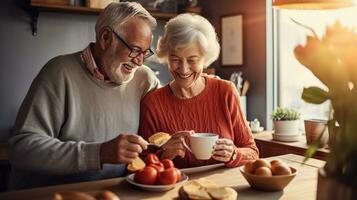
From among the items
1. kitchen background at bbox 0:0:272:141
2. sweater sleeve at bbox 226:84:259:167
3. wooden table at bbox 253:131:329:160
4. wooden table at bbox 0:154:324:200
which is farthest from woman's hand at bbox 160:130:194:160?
kitchen background at bbox 0:0:272:141

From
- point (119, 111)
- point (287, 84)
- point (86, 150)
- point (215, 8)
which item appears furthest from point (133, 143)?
point (215, 8)

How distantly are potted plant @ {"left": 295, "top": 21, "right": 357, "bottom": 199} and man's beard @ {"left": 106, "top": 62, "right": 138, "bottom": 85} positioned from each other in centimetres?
98

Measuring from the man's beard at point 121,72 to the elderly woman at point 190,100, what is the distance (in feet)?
0.61

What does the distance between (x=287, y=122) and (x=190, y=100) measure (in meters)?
1.03

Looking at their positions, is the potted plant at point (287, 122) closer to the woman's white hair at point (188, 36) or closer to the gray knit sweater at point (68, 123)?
the woman's white hair at point (188, 36)

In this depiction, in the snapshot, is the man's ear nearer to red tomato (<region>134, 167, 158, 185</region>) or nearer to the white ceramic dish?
red tomato (<region>134, 167, 158, 185</region>)

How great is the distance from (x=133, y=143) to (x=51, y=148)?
0.33 metres

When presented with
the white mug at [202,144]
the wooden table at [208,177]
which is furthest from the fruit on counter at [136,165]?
the white mug at [202,144]

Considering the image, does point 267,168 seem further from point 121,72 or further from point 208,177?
point 121,72

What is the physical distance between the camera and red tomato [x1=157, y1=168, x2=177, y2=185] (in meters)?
1.34

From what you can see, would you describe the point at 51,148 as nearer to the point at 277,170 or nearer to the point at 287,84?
the point at 277,170

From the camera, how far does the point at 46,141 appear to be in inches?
58.7

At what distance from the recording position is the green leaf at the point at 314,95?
978 mm

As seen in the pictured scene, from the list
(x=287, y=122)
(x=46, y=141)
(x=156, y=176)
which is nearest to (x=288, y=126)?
(x=287, y=122)
